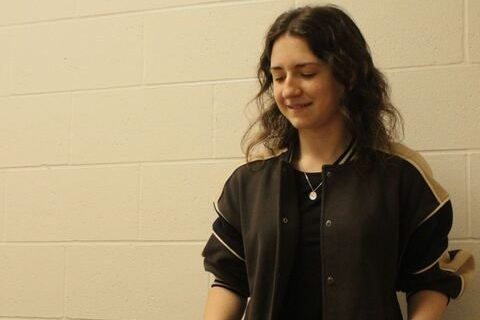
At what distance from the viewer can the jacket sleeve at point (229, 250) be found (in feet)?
4.40

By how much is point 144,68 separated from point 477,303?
1.03 meters

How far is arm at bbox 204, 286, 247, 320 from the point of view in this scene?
4.40ft

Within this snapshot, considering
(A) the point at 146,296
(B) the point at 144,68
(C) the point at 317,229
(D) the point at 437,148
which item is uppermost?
(B) the point at 144,68

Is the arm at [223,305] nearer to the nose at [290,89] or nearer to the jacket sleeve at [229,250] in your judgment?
the jacket sleeve at [229,250]

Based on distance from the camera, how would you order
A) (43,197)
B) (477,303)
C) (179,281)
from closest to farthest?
(477,303), (179,281), (43,197)

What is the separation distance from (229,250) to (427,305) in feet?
1.36

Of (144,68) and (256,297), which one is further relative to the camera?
(144,68)

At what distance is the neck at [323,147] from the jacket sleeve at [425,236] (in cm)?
15

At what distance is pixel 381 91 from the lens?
131 cm

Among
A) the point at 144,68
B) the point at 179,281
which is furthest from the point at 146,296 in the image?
the point at 144,68

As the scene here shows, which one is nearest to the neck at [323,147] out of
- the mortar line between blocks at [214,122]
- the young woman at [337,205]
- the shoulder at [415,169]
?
the young woman at [337,205]

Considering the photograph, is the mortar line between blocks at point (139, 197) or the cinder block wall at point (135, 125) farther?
the mortar line between blocks at point (139, 197)

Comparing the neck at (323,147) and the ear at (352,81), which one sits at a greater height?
the ear at (352,81)

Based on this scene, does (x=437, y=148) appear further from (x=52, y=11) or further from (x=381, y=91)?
(x=52, y=11)
